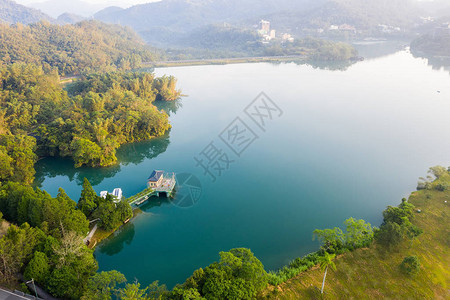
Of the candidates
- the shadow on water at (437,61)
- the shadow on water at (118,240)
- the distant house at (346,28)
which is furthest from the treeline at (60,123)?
→ the distant house at (346,28)

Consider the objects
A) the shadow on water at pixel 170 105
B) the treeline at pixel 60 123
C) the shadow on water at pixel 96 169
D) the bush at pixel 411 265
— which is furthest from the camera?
the shadow on water at pixel 170 105

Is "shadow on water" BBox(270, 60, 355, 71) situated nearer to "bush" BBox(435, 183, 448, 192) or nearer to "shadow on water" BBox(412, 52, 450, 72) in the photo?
"shadow on water" BBox(412, 52, 450, 72)

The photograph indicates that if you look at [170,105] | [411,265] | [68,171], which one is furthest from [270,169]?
[170,105]

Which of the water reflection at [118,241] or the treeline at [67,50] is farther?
the treeline at [67,50]

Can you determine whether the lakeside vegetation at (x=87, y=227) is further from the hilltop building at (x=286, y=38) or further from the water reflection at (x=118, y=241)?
the hilltop building at (x=286, y=38)

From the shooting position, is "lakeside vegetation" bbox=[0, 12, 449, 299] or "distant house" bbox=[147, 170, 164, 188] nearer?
"lakeside vegetation" bbox=[0, 12, 449, 299]

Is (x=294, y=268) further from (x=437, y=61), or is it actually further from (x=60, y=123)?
(x=437, y=61)

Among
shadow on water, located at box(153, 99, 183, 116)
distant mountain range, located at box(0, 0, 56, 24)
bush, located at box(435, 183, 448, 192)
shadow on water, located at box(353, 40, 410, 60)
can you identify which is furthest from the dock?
distant mountain range, located at box(0, 0, 56, 24)
